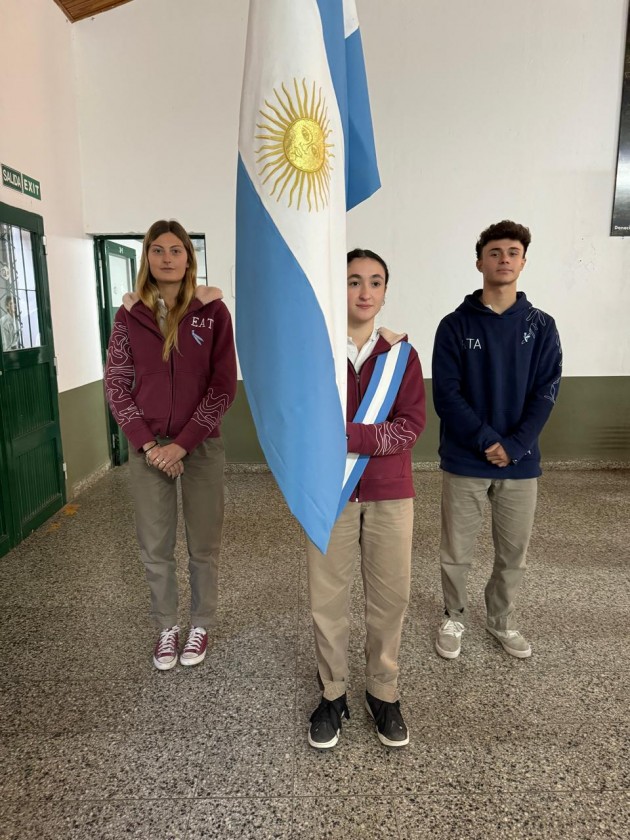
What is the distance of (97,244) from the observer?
191 inches

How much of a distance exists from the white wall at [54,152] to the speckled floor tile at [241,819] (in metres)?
3.42

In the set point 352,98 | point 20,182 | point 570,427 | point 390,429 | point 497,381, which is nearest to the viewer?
point 352,98

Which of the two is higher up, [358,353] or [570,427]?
[358,353]

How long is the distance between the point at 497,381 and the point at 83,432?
3673 mm

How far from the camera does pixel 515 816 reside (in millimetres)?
1475

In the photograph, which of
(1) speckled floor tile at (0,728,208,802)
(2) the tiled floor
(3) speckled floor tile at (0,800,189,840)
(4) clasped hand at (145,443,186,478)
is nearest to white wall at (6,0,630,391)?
(2) the tiled floor

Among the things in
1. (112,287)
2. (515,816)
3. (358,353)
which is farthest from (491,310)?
(112,287)

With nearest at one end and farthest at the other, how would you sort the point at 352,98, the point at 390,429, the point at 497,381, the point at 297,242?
the point at 297,242 → the point at 352,98 → the point at 390,429 → the point at 497,381

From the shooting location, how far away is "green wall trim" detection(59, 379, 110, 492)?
14.0 feet

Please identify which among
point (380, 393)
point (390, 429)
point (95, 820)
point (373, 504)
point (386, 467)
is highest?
point (380, 393)

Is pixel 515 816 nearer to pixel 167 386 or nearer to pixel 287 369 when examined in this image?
pixel 287 369

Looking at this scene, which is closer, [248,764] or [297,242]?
[297,242]

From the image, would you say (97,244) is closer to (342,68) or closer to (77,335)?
(77,335)

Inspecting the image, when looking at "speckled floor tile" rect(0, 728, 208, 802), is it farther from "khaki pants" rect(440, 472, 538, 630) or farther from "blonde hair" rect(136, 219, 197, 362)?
"blonde hair" rect(136, 219, 197, 362)
